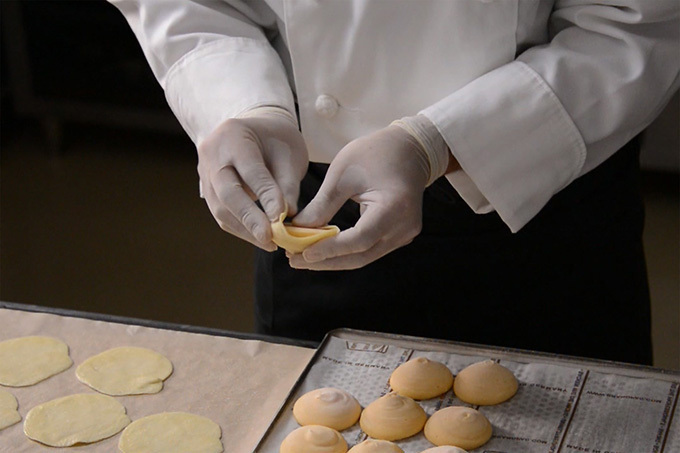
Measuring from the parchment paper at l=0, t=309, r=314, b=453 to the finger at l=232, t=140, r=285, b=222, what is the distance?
24cm

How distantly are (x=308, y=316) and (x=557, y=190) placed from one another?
1.41ft

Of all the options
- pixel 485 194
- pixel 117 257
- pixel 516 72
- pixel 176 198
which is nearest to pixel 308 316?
pixel 485 194

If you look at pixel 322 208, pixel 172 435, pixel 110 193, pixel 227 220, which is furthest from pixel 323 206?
pixel 110 193

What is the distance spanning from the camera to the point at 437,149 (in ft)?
4.00

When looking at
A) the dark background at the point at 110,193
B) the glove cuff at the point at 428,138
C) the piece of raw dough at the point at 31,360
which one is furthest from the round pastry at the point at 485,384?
the dark background at the point at 110,193

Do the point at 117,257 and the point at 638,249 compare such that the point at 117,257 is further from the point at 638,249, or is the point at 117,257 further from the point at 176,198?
the point at 638,249

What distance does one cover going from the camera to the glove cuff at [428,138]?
121cm

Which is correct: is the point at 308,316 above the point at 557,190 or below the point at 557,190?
below

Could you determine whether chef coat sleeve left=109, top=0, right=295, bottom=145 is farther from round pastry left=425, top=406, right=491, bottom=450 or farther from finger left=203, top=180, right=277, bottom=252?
round pastry left=425, top=406, right=491, bottom=450

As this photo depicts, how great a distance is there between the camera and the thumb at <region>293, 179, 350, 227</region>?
1161 mm

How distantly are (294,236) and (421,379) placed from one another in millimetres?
242

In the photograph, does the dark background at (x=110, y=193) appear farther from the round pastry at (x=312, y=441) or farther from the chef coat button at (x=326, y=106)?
the round pastry at (x=312, y=441)

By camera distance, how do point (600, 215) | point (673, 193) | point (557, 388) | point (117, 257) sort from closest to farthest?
point (557, 388) < point (600, 215) < point (117, 257) < point (673, 193)

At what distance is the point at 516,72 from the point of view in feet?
4.04
